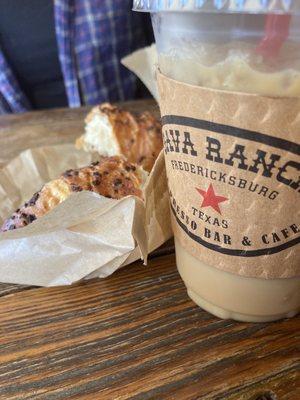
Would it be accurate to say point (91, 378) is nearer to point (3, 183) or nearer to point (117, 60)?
point (3, 183)

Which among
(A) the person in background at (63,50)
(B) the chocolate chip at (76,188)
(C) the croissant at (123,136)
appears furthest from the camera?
(A) the person in background at (63,50)

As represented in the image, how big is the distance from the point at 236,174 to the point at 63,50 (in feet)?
4.41

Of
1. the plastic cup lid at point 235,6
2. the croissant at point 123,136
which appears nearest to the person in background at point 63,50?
the croissant at point 123,136

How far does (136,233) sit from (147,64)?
686mm

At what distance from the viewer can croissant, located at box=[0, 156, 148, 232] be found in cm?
63

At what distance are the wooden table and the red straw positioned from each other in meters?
0.31

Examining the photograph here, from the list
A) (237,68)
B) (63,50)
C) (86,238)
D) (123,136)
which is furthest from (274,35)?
(63,50)

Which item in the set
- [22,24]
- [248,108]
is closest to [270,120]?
[248,108]

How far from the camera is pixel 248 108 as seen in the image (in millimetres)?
356

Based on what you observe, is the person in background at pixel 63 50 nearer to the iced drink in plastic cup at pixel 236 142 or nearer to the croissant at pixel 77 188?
the croissant at pixel 77 188

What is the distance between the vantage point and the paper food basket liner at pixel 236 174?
36 cm

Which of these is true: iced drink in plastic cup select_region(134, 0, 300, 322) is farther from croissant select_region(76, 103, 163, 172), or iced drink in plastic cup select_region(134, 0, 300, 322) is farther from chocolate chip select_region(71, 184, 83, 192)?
croissant select_region(76, 103, 163, 172)

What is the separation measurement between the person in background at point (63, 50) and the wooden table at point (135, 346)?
120 cm

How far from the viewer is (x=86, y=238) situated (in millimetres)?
546
